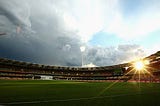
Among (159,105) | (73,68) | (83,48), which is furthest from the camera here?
(73,68)

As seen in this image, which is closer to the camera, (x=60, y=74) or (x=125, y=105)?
(x=125, y=105)

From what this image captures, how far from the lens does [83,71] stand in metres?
123

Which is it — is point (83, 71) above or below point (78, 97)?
above

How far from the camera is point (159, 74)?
6575 centimetres

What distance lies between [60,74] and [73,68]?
1459cm

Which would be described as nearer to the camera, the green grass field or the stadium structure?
the green grass field

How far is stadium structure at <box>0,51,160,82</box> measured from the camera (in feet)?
252

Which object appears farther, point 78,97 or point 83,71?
point 83,71

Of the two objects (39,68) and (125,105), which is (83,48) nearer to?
(39,68)

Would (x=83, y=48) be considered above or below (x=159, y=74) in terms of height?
above

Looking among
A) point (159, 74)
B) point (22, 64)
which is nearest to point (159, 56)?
point (159, 74)

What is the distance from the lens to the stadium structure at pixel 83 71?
7689 cm

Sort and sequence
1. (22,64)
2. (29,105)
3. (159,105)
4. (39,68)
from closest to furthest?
(29,105) < (159,105) < (22,64) < (39,68)

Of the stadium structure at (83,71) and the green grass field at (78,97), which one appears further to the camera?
the stadium structure at (83,71)
